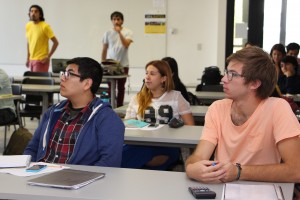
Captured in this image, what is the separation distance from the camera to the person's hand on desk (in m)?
2.03

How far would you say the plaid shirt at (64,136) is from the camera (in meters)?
2.60

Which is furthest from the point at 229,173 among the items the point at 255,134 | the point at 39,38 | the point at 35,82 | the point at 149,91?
the point at 39,38

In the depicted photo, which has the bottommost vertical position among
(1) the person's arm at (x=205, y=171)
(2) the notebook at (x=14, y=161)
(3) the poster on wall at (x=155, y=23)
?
(2) the notebook at (x=14, y=161)

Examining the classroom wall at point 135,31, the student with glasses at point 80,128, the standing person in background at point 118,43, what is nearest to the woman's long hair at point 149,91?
the student with glasses at point 80,128

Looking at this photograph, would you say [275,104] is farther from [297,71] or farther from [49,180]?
[297,71]

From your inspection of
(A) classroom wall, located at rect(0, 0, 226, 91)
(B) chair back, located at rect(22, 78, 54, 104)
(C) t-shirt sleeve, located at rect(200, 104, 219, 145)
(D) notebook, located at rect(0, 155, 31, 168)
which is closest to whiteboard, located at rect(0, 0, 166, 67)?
(A) classroom wall, located at rect(0, 0, 226, 91)

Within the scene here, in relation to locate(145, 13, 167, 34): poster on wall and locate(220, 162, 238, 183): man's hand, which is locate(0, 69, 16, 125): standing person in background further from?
locate(145, 13, 167, 34): poster on wall

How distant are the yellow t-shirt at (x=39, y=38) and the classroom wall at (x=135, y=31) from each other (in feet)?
7.60

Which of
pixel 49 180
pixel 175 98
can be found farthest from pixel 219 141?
pixel 175 98

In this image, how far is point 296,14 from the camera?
990 centimetres

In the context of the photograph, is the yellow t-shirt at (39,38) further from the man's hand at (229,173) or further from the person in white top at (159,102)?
the man's hand at (229,173)

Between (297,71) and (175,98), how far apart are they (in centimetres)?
294

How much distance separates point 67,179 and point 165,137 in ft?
3.94

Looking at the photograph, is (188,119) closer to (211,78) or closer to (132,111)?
(132,111)
